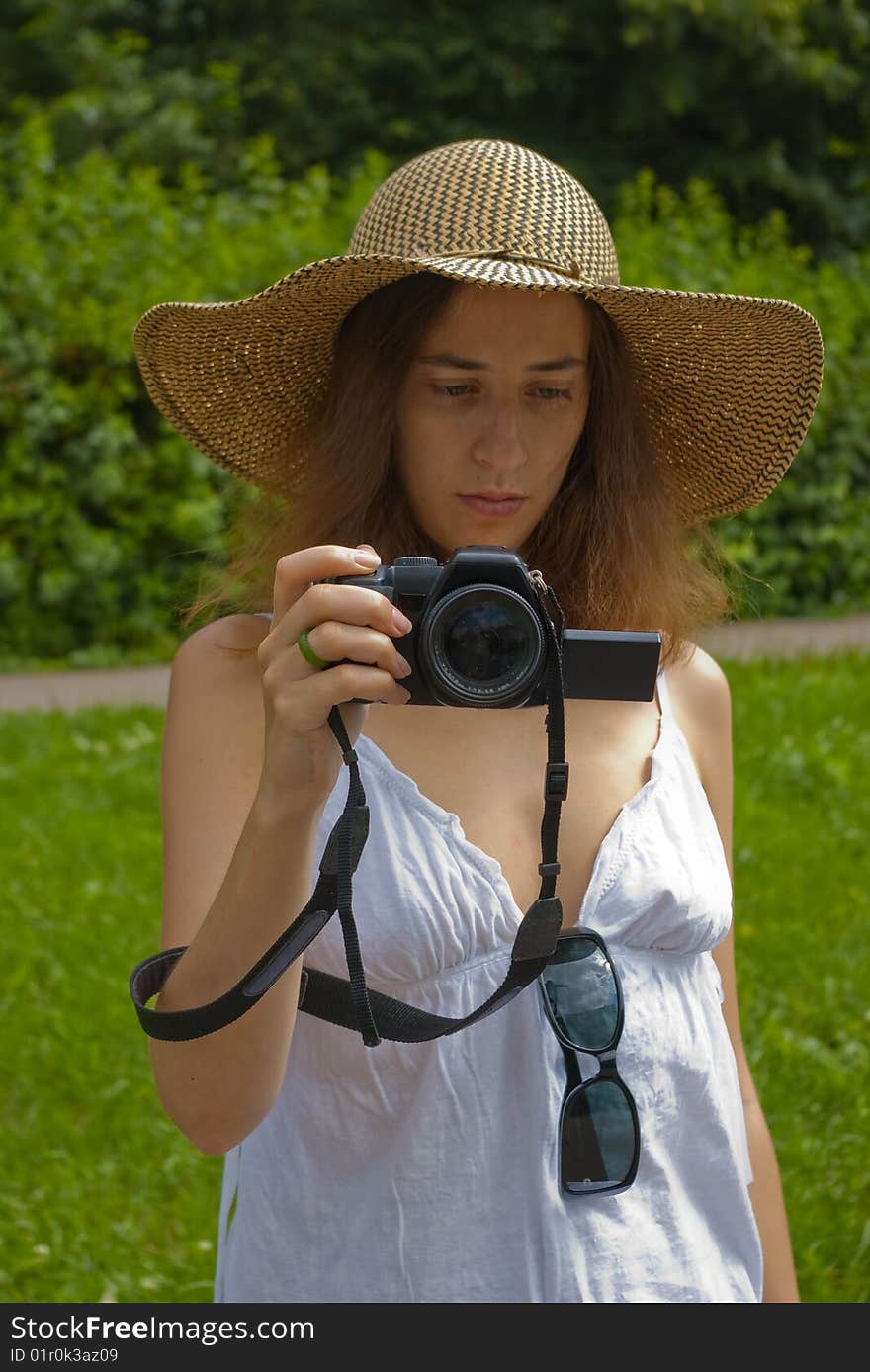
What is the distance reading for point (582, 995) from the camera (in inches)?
63.0

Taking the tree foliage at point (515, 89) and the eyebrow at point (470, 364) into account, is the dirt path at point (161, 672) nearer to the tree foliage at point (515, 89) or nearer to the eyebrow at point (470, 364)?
the eyebrow at point (470, 364)

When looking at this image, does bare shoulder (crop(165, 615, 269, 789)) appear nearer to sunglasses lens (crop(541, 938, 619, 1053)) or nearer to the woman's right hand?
the woman's right hand

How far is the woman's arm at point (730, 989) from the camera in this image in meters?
1.85

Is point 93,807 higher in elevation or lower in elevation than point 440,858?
lower

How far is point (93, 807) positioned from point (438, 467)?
3.31 metres

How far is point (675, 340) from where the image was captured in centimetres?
199

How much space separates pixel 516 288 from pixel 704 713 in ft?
1.91

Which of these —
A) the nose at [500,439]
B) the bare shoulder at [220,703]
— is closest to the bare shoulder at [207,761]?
the bare shoulder at [220,703]

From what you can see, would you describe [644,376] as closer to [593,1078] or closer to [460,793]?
[460,793]

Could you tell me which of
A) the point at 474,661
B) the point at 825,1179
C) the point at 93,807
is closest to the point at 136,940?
the point at 93,807

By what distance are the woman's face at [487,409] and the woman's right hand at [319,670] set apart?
1.34 ft

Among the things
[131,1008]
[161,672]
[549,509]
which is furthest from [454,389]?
[161,672]
